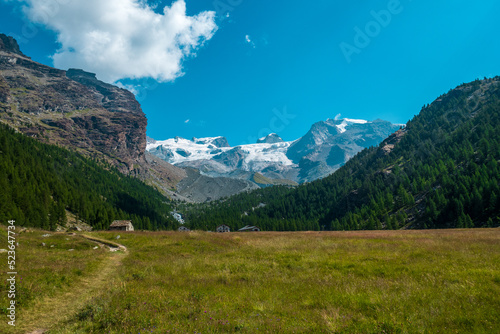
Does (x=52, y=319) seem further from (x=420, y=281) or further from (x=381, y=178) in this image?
(x=381, y=178)

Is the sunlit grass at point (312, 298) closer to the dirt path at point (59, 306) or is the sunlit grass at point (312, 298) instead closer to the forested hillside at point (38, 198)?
the dirt path at point (59, 306)

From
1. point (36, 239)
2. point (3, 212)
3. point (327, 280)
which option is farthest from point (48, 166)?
point (327, 280)

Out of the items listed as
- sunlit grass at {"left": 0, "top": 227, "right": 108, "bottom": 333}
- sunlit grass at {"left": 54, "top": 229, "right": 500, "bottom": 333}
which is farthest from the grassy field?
sunlit grass at {"left": 0, "top": 227, "right": 108, "bottom": 333}

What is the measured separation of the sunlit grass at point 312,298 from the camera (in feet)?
22.9

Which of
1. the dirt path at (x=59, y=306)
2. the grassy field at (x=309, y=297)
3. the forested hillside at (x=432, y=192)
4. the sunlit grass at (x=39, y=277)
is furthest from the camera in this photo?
the forested hillside at (x=432, y=192)

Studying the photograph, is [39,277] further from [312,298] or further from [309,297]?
[312,298]

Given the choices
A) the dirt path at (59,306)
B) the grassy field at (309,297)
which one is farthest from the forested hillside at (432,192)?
the dirt path at (59,306)

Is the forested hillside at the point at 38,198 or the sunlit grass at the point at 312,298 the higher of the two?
the forested hillside at the point at 38,198

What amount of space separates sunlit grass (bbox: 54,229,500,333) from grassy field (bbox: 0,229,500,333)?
0.03 metres

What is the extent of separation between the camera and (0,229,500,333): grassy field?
6984 millimetres

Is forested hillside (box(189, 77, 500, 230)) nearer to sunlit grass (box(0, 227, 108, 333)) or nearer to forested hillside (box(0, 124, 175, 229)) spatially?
forested hillside (box(0, 124, 175, 229))

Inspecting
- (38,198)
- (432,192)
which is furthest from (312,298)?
(432,192)

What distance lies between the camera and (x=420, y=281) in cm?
1041

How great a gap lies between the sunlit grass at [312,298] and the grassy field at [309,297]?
0.10 feet
